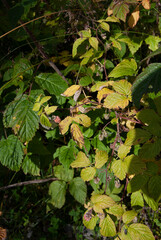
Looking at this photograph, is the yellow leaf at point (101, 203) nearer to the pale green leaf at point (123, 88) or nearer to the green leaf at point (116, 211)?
the green leaf at point (116, 211)

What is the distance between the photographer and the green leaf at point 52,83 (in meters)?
1.29

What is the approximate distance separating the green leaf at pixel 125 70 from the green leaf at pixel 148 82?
316mm

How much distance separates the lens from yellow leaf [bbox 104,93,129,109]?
111 centimetres

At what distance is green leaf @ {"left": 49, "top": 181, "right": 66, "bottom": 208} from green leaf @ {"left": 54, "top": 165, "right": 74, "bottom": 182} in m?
0.04

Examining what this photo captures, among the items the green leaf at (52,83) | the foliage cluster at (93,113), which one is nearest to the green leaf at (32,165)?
the foliage cluster at (93,113)

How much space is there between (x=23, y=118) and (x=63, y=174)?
642mm

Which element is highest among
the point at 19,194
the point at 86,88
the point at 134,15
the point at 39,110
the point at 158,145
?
the point at 134,15

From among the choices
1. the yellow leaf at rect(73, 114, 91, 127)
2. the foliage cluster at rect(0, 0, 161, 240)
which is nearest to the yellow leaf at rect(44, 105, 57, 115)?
the foliage cluster at rect(0, 0, 161, 240)

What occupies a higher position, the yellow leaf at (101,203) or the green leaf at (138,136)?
the green leaf at (138,136)

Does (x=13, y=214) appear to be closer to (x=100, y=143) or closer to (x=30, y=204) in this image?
(x=30, y=204)

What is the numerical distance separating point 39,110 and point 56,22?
0.90 metres

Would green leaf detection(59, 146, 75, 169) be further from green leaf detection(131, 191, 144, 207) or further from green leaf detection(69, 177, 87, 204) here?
green leaf detection(131, 191, 144, 207)

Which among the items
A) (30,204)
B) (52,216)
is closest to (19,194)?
(30,204)

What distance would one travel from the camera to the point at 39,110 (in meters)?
1.20
